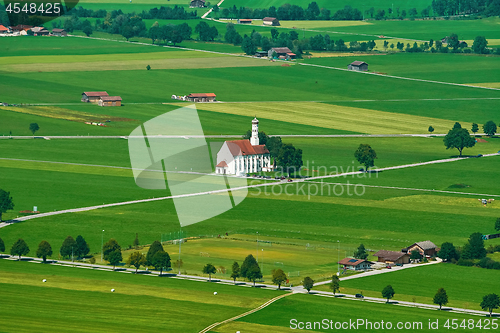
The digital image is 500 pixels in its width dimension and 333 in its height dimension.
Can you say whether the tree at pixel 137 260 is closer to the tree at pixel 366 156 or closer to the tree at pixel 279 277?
the tree at pixel 279 277

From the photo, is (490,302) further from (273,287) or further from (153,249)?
(153,249)

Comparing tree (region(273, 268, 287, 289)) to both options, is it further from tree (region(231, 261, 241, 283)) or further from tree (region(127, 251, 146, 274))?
tree (region(127, 251, 146, 274))

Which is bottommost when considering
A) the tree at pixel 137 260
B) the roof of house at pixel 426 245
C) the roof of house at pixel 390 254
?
the roof of house at pixel 390 254

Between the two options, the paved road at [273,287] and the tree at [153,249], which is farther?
the tree at [153,249]

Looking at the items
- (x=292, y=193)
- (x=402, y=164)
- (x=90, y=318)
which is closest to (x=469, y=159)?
(x=402, y=164)

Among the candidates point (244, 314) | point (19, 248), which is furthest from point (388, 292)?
point (19, 248)

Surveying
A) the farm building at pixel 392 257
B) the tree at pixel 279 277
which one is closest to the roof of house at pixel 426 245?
the farm building at pixel 392 257

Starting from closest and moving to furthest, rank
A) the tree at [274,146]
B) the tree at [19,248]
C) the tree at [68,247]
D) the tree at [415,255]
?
the tree at [19,248], the tree at [68,247], the tree at [415,255], the tree at [274,146]

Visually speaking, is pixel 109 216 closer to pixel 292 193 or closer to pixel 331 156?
pixel 292 193
